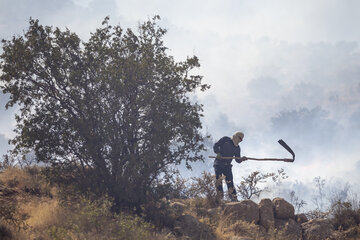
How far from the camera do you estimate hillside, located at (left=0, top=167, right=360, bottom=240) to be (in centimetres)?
736

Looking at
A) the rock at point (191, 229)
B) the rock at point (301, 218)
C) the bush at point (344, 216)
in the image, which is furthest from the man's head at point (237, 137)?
the rock at point (191, 229)

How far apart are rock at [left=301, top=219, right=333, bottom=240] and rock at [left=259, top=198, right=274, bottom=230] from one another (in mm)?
1163

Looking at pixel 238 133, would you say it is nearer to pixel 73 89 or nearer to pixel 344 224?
pixel 344 224

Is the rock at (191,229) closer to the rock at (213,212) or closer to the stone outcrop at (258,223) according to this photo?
the stone outcrop at (258,223)

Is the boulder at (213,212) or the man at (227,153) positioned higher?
the man at (227,153)

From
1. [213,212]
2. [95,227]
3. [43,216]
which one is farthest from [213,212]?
[43,216]

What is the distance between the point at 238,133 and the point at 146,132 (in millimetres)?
4940

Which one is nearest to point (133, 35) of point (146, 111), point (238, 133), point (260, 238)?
point (146, 111)

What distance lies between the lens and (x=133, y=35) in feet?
36.5

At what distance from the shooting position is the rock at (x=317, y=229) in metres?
10.7

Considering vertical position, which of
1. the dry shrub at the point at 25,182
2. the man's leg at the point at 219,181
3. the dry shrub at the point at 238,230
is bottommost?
the dry shrub at the point at 238,230

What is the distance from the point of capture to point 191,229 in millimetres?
9219

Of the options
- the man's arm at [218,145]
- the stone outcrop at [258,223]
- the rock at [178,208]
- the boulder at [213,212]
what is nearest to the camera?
the stone outcrop at [258,223]

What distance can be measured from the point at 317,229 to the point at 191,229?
4.46 metres
